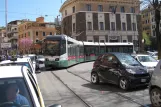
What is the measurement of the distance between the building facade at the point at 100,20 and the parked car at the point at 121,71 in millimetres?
49207

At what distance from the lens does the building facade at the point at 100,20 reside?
64688 millimetres

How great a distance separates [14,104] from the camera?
3.74 m

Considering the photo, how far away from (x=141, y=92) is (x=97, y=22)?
184 ft

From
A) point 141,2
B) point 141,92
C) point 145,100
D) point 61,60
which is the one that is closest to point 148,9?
point 141,2

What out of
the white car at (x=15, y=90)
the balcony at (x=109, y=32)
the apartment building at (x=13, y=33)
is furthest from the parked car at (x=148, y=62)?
the apartment building at (x=13, y=33)

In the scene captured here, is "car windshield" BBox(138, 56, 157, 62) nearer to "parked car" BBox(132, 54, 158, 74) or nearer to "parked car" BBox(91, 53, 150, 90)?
"parked car" BBox(132, 54, 158, 74)

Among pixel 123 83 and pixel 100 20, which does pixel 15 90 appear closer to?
pixel 123 83

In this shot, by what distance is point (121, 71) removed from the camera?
11680 mm

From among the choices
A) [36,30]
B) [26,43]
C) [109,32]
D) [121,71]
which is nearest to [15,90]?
[121,71]

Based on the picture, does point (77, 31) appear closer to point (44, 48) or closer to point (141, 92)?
point (44, 48)

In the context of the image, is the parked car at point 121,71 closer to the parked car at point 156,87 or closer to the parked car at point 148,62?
the parked car at point 148,62

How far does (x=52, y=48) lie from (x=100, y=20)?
43.2m

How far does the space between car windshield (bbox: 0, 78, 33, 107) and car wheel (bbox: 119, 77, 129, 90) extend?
792cm

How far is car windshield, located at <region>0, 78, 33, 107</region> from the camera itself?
3711mm
